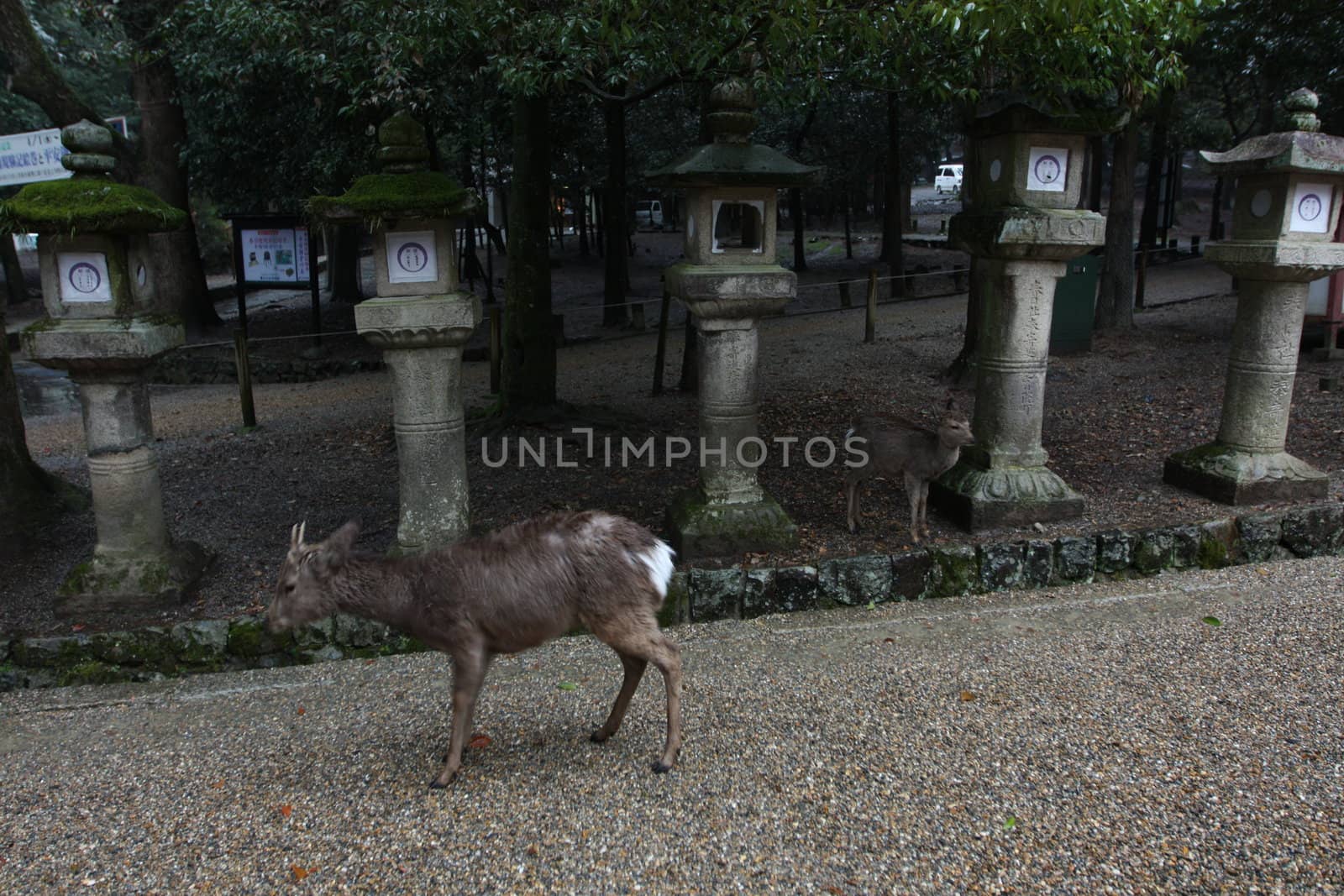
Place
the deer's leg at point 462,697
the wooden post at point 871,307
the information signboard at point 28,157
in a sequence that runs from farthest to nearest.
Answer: the wooden post at point 871,307, the information signboard at point 28,157, the deer's leg at point 462,697

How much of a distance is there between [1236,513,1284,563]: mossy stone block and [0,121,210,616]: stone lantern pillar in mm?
A: 6421

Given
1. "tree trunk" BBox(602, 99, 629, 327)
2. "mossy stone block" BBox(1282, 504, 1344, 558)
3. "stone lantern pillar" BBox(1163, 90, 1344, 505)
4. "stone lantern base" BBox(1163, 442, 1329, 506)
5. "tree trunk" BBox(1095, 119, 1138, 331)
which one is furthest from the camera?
"tree trunk" BBox(602, 99, 629, 327)

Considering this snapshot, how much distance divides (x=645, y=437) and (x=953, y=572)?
372cm

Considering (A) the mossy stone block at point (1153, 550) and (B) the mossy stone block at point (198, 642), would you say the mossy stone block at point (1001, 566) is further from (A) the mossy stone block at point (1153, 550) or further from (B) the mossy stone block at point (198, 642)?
(B) the mossy stone block at point (198, 642)

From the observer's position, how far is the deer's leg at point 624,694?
154 inches

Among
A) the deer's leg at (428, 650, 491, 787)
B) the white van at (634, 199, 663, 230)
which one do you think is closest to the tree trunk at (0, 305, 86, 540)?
the deer's leg at (428, 650, 491, 787)

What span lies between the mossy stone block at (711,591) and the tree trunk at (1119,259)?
9978 mm

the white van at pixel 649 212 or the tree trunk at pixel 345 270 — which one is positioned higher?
the white van at pixel 649 212

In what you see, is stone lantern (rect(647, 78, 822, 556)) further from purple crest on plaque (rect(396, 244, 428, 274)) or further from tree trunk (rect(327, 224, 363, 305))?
tree trunk (rect(327, 224, 363, 305))

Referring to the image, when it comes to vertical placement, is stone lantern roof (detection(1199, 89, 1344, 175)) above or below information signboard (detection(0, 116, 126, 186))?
below

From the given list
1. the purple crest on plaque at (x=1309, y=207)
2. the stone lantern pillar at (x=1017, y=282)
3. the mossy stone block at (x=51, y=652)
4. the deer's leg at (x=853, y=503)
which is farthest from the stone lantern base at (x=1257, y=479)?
the mossy stone block at (x=51, y=652)

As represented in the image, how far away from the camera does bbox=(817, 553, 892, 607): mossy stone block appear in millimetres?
5441

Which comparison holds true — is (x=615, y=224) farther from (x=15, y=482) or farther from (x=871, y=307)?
(x=15, y=482)

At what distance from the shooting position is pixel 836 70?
8.06 m
